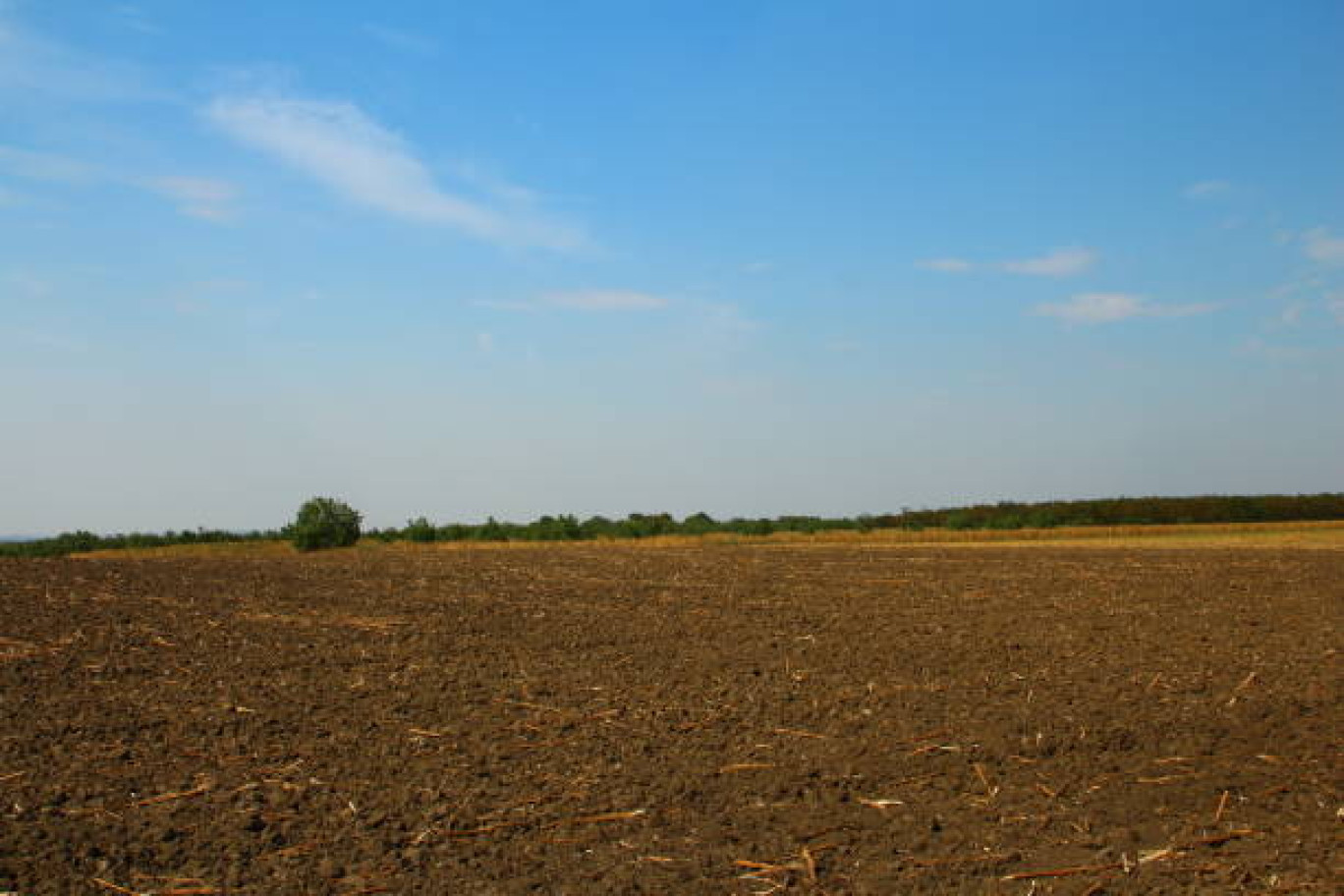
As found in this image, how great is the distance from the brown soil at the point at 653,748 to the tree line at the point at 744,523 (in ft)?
77.0

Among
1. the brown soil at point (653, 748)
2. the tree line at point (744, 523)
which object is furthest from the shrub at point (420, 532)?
the brown soil at point (653, 748)

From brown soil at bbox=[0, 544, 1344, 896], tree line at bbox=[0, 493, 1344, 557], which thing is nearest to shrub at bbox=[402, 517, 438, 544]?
tree line at bbox=[0, 493, 1344, 557]

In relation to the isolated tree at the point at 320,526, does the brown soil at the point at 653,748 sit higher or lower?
lower

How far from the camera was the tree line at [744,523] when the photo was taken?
129 feet

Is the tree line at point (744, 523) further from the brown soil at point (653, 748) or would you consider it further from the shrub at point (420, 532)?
the brown soil at point (653, 748)

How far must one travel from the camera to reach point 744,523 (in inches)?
2186

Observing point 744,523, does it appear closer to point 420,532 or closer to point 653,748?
point 420,532

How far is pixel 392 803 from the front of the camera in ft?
24.1

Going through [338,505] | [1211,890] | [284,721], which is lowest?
[1211,890]

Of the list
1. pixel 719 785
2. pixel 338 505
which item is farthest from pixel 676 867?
pixel 338 505

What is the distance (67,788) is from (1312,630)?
14828mm

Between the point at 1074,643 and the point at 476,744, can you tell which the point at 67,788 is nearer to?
the point at 476,744

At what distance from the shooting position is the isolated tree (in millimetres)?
38500

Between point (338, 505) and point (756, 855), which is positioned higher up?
point (338, 505)
